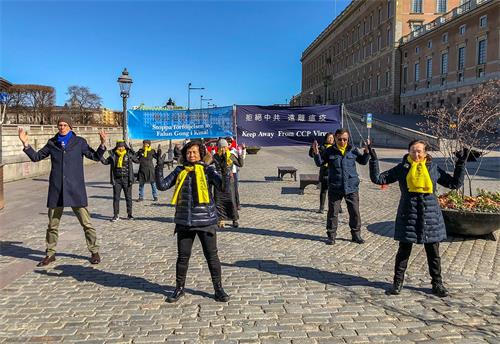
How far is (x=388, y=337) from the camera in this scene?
3.89m

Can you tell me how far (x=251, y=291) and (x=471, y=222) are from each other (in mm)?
4167

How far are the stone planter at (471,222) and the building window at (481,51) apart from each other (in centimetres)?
4518

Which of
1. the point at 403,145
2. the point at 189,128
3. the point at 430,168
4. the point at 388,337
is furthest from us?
the point at 403,145

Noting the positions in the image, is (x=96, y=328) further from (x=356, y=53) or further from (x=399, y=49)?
(x=356, y=53)

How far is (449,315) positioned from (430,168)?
160 cm

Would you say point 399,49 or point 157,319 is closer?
point 157,319

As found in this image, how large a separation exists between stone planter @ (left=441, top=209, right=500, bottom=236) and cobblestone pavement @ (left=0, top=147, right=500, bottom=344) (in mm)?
182

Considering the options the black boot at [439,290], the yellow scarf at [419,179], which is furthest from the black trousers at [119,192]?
the black boot at [439,290]

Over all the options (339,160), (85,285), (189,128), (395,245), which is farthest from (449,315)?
(189,128)

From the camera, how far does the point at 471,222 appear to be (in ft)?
23.4

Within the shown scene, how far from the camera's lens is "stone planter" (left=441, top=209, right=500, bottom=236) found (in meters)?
7.06

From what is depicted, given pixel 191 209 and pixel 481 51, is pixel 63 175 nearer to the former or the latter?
pixel 191 209

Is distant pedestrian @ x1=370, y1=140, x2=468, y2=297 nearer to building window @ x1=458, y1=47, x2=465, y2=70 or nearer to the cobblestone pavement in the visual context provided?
the cobblestone pavement

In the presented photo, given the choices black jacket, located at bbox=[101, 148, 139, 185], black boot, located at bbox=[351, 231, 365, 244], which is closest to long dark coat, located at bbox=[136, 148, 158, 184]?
black jacket, located at bbox=[101, 148, 139, 185]
